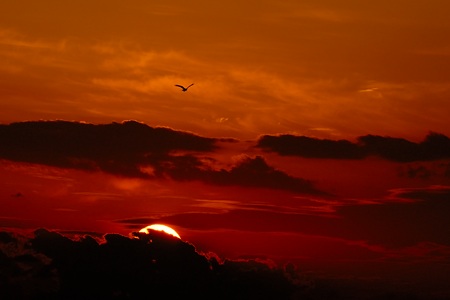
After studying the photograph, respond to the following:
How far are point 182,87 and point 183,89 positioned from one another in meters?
1.42

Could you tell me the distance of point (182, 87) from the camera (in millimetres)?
98875

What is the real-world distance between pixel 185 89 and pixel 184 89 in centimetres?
42

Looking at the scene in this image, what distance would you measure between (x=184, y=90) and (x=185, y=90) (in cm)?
45

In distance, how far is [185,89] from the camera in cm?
9844

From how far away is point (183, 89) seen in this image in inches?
3856

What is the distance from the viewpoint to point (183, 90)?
97.6 m

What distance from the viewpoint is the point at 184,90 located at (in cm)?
9800

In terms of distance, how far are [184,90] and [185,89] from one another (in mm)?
702

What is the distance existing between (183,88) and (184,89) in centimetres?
63

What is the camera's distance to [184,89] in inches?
3866

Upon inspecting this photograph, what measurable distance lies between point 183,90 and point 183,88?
1.28 m

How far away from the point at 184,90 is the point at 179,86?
3.12 meters

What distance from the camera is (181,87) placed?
98875 millimetres

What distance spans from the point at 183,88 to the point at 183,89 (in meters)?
0.69
